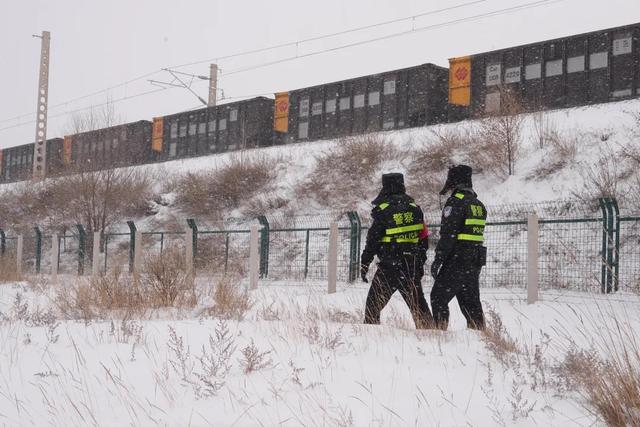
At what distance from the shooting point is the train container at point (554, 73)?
58.0ft

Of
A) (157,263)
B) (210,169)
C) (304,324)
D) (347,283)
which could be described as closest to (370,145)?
(210,169)

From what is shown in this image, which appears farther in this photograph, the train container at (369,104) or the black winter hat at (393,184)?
the train container at (369,104)

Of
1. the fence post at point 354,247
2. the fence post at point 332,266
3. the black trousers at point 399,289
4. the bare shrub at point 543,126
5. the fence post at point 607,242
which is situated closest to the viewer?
the black trousers at point 399,289

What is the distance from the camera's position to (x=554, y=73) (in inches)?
748

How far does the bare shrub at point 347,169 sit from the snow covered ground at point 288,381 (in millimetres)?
14860

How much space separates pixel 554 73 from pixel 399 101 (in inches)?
218

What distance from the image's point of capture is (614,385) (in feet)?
10.2

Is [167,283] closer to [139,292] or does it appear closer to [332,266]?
[139,292]

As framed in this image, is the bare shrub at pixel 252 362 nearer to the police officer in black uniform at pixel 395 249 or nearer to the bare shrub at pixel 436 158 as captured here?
the police officer in black uniform at pixel 395 249

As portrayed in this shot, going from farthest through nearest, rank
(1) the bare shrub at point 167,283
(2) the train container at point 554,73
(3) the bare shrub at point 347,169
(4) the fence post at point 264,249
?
(3) the bare shrub at point 347,169 < (2) the train container at point 554,73 < (4) the fence post at point 264,249 < (1) the bare shrub at point 167,283

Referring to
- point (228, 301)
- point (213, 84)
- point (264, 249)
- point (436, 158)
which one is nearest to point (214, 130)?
point (213, 84)

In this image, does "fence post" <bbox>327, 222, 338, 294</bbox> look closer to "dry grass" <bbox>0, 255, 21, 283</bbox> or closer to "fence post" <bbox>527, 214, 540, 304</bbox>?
"fence post" <bbox>527, 214, 540, 304</bbox>

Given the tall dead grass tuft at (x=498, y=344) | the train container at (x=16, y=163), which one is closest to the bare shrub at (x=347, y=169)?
the tall dead grass tuft at (x=498, y=344)

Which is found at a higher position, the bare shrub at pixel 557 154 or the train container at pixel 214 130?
the train container at pixel 214 130
